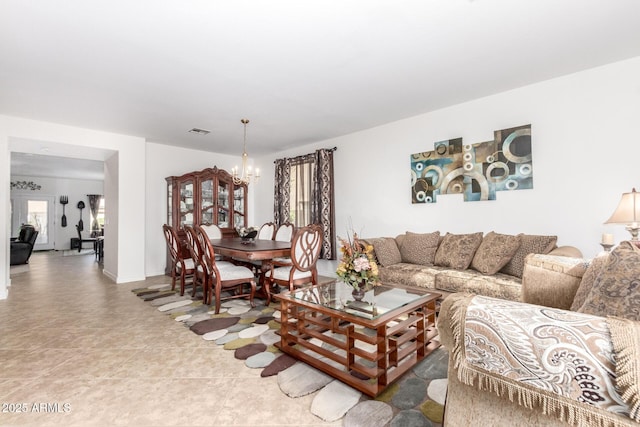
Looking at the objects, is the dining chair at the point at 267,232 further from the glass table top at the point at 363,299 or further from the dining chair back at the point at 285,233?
the glass table top at the point at 363,299

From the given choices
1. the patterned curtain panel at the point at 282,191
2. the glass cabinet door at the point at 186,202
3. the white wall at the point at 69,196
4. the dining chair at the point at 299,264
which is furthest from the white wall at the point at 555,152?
the white wall at the point at 69,196

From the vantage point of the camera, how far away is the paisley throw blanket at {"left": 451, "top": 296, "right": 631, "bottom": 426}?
790 millimetres

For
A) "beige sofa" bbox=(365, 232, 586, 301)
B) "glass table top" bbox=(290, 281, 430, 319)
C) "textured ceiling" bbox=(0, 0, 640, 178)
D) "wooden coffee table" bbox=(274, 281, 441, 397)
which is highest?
"textured ceiling" bbox=(0, 0, 640, 178)

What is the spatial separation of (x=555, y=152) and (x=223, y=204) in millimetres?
5401

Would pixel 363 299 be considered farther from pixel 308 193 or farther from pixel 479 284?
pixel 308 193

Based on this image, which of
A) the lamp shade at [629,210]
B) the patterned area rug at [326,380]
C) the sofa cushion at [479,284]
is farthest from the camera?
the sofa cushion at [479,284]

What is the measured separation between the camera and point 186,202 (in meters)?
5.76

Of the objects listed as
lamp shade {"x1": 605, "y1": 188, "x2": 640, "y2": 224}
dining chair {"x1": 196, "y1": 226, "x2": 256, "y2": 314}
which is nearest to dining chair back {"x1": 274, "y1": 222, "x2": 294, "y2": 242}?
dining chair {"x1": 196, "y1": 226, "x2": 256, "y2": 314}

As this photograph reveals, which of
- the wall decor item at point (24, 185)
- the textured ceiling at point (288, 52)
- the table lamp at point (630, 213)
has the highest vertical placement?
the textured ceiling at point (288, 52)

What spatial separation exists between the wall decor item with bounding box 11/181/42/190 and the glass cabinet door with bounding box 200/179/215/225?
7897mm

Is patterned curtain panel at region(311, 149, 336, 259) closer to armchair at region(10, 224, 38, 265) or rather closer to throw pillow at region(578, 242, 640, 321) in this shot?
throw pillow at region(578, 242, 640, 321)

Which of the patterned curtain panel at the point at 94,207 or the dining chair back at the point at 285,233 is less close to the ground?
the patterned curtain panel at the point at 94,207

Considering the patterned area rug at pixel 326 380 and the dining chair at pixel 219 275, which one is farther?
the dining chair at pixel 219 275

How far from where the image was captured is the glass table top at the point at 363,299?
79.7 inches
